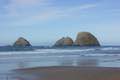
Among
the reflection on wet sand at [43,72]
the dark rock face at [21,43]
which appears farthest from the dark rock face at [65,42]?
the reflection on wet sand at [43,72]

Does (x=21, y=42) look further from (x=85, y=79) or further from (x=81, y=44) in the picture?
(x=85, y=79)

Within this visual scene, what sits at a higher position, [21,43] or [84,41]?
[21,43]

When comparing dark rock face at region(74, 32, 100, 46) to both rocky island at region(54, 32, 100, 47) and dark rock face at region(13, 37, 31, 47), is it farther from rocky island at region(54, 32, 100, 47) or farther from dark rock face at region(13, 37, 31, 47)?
dark rock face at region(13, 37, 31, 47)

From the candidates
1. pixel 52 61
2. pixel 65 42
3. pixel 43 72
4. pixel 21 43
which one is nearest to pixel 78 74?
pixel 43 72

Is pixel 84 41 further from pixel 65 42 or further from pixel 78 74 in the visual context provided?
pixel 78 74

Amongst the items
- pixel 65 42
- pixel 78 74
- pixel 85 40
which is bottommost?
pixel 78 74

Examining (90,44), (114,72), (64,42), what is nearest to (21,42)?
(64,42)

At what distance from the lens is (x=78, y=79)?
52.4ft

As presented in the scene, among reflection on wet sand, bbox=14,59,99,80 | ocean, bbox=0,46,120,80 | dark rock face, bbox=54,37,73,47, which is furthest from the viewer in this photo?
dark rock face, bbox=54,37,73,47

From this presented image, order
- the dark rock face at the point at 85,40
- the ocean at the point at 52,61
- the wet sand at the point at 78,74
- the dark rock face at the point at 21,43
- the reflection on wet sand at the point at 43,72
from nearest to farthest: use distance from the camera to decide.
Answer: the wet sand at the point at 78,74, the reflection on wet sand at the point at 43,72, the ocean at the point at 52,61, the dark rock face at the point at 21,43, the dark rock face at the point at 85,40

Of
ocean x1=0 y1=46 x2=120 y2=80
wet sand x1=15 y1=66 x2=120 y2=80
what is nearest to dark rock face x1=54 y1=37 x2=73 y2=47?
ocean x1=0 y1=46 x2=120 y2=80

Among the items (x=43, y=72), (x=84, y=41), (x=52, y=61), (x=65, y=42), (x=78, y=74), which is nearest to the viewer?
(x=78, y=74)

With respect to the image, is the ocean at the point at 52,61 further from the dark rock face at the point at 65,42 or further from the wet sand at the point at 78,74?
the dark rock face at the point at 65,42

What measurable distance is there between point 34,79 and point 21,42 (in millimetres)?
95687
